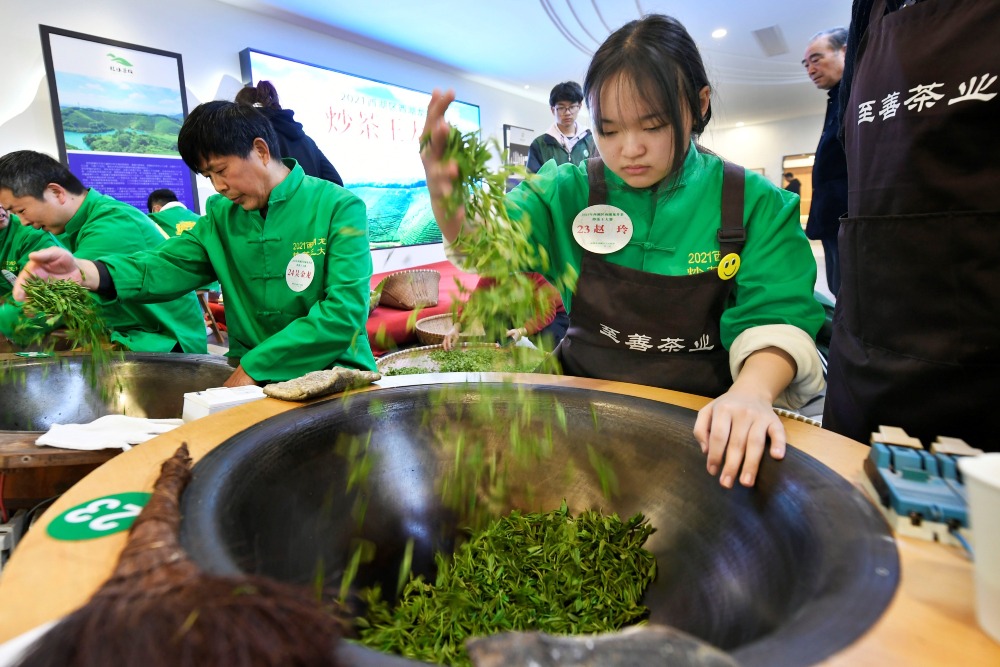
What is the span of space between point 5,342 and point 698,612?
2917 mm

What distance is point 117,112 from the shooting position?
483 cm

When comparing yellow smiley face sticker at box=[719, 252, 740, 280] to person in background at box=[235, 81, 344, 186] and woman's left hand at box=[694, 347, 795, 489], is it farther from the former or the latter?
person in background at box=[235, 81, 344, 186]

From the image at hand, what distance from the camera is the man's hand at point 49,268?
6.10 ft

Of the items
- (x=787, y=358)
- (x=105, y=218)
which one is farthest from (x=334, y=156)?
(x=787, y=358)

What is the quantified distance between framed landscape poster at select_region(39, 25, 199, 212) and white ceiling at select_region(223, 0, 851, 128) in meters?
1.23

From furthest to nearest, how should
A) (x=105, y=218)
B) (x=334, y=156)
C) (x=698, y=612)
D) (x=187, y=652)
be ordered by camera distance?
1. (x=334, y=156)
2. (x=105, y=218)
3. (x=698, y=612)
4. (x=187, y=652)

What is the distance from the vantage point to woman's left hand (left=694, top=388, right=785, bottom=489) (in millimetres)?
932

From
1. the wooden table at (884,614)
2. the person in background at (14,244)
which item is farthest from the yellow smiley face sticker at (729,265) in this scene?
the person in background at (14,244)

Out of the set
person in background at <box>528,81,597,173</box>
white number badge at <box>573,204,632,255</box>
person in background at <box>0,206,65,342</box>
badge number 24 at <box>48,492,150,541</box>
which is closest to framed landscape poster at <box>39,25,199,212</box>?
person in background at <box>0,206,65,342</box>

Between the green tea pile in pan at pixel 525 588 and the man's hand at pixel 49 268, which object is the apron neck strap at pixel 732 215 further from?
the man's hand at pixel 49 268

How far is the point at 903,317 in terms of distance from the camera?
3.72 ft

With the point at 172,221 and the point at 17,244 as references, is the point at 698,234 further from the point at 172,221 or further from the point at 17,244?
the point at 172,221

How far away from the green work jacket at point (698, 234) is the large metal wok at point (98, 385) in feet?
3.83

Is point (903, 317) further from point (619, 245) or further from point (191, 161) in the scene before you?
point (191, 161)
